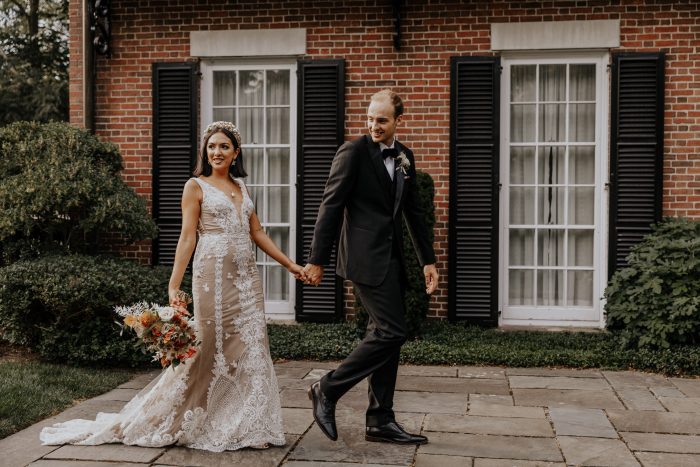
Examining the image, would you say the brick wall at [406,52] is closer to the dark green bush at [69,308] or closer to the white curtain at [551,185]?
the white curtain at [551,185]

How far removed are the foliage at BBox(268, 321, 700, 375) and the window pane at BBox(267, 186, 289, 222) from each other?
1.16 m

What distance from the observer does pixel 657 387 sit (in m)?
5.55

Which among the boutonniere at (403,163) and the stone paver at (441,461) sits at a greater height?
the boutonniere at (403,163)

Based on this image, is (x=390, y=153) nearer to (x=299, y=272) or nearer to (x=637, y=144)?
(x=299, y=272)

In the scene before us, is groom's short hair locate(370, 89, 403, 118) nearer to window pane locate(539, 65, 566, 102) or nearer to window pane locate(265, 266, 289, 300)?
window pane locate(539, 65, 566, 102)

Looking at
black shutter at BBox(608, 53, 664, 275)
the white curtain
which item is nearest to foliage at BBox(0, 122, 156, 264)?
the white curtain

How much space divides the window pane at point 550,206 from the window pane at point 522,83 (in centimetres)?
89

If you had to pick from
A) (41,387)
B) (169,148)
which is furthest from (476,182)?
(41,387)

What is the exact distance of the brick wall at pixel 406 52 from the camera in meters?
7.32

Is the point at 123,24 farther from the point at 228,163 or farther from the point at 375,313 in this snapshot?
the point at 375,313

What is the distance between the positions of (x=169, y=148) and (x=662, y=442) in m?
5.28

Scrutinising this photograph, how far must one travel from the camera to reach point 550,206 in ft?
25.3

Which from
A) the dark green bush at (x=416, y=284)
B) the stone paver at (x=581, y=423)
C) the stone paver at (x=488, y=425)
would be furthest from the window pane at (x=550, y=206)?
the stone paver at (x=488, y=425)

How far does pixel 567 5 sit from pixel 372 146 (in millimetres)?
4125
